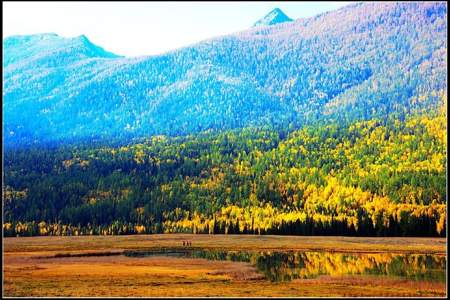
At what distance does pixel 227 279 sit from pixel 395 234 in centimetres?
9227

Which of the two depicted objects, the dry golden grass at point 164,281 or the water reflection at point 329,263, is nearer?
the dry golden grass at point 164,281

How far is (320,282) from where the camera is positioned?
74.5 m

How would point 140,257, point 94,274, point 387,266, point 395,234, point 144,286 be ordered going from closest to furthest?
point 144,286 < point 94,274 < point 387,266 < point 140,257 < point 395,234

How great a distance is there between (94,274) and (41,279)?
7.12 metres

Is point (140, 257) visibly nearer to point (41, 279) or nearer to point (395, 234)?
point (41, 279)

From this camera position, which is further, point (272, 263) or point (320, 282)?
point (272, 263)

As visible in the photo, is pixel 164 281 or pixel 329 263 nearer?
pixel 164 281

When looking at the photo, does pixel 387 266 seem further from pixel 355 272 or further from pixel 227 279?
pixel 227 279

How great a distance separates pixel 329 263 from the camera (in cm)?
9588

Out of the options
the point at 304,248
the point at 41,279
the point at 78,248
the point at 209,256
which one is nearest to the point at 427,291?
the point at 41,279

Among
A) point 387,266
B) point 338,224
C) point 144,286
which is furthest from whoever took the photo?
point 338,224

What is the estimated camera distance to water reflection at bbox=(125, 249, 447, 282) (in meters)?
82.1

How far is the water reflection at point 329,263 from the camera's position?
82062mm

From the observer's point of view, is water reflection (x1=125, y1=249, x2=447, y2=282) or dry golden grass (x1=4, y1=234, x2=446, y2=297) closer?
dry golden grass (x1=4, y1=234, x2=446, y2=297)
